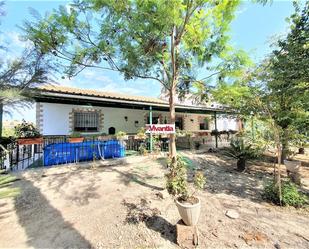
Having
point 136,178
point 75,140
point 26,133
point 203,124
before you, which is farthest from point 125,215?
point 203,124

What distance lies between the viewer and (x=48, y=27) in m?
4.75

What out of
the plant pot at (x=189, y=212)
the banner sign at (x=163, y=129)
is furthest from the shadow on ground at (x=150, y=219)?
the banner sign at (x=163, y=129)

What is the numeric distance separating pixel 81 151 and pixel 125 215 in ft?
16.8

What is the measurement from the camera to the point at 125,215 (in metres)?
4.33

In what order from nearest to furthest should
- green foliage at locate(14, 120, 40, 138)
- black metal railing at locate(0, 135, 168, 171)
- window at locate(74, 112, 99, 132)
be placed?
black metal railing at locate(0, 135, 168, 171), green foliage at locate(14, 120, 40, 138), window at locate(74, 112, 99, 132)

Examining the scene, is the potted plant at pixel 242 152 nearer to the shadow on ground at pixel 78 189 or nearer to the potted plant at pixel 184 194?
the potted plant at pixel 184 194

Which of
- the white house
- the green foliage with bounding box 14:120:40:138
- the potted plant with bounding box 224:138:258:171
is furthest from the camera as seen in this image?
the white house

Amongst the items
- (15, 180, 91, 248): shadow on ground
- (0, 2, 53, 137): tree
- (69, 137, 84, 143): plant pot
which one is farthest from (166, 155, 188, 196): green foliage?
(69, 137, 84, 143): plant pot

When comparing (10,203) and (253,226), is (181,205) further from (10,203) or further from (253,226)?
(10,203)

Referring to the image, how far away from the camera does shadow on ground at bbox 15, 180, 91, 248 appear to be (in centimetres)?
338

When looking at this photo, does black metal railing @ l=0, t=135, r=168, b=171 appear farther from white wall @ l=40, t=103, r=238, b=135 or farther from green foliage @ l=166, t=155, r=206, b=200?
green foliage @ l=166, t=155, r=206, b=200

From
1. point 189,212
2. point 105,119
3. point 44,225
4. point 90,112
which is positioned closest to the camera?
point 189,212

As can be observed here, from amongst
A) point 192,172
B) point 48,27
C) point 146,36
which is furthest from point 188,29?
point 192,172

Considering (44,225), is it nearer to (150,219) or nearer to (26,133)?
(150,219)
